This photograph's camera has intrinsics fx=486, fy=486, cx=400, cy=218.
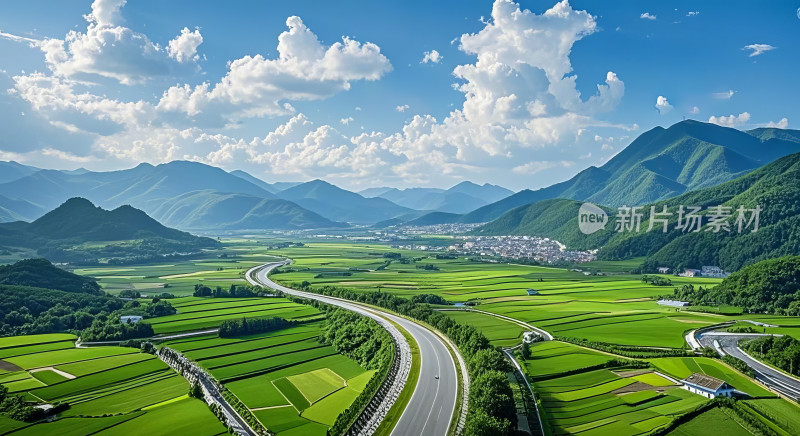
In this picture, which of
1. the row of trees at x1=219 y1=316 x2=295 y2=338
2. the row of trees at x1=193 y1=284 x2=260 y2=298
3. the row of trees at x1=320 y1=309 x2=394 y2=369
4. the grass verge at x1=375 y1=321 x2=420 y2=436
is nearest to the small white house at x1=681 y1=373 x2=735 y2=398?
the grass verge at x1=375 y1=321 x2=420 y2=436

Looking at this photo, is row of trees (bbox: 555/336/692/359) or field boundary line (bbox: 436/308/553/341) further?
field boundary line (bbox: 436/308/553/341)

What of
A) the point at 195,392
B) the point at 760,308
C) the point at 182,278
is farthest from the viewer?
the point at 182,278

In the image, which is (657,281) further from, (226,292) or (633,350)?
(226,292)

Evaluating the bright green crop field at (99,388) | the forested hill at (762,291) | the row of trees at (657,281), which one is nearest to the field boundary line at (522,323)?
the forested hill at (762,291)

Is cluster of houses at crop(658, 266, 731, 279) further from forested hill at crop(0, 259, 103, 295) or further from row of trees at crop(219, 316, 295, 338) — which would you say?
forested hill at crop(0, 259, 103, 295)

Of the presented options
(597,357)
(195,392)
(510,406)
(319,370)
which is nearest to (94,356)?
(195,392)

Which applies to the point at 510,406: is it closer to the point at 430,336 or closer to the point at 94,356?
the point at 430,336

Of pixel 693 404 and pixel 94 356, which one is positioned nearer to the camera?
pixel 693 404

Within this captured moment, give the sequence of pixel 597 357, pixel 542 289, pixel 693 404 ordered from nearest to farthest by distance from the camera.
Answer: pixel 693 404, pixel 597 357, pixel 542 289
